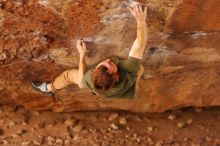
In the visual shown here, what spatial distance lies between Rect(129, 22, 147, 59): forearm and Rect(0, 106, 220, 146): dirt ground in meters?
1.20

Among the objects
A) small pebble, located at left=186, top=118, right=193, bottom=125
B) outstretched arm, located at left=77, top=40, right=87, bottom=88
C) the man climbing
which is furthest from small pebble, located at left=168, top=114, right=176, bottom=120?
outstretched arm, located at left=77, top=40, right=87, bottom=88

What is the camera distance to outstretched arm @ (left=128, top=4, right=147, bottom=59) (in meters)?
2.94

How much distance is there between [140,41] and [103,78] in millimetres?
386

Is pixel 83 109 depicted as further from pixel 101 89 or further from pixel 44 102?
pixel 101 89

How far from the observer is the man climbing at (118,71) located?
2.87m

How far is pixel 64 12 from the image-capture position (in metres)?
3.06

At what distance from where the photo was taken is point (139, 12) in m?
2.94

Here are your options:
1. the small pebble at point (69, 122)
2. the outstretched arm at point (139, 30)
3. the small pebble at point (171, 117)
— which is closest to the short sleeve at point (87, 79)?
the outstretched arm at point (139, 30)

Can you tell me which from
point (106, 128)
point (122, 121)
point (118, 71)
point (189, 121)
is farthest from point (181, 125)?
point (118, 71)

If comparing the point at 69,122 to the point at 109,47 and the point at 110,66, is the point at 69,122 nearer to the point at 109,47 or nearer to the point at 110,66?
the point at 109,47

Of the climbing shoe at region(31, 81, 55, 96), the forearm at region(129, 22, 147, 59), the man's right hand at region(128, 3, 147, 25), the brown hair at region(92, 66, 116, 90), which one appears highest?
the man's right hand at region(128, 3, 147, 25)

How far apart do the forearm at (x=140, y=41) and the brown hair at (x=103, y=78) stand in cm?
28

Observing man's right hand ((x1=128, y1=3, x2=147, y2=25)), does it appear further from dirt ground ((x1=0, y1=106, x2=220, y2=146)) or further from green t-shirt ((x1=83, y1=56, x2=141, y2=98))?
dirt ground ((x1=0, y1=106, x2=220, y2=146))

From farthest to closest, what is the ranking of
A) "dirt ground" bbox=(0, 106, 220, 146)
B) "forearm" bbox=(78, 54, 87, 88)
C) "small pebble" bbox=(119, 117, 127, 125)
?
"small pebble" bbox=(119, 117, 127, 125), "dirt ground" bbox=(0, 106, 220, 146), "forearm" bbox=(78, 54, 87, 88)
